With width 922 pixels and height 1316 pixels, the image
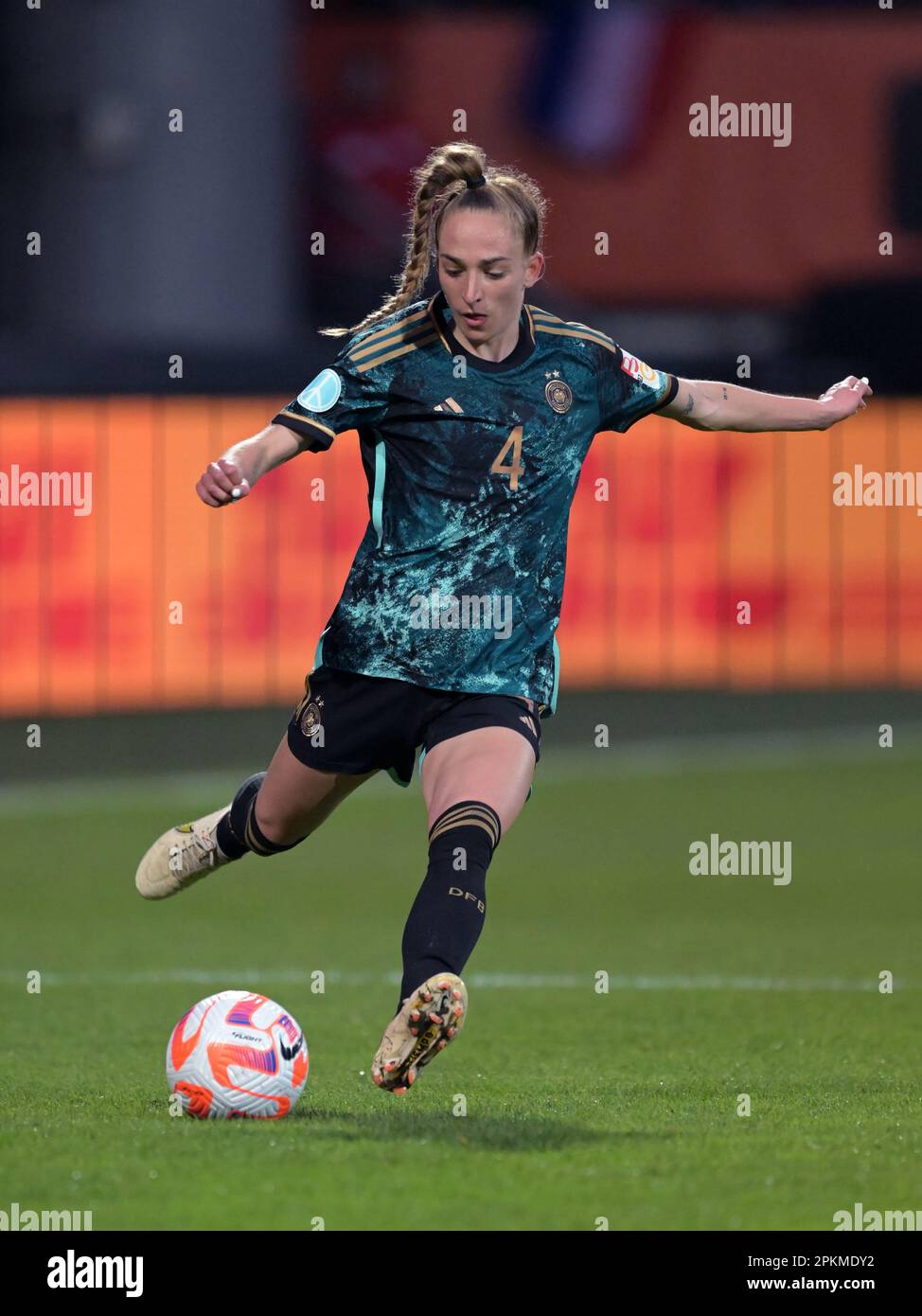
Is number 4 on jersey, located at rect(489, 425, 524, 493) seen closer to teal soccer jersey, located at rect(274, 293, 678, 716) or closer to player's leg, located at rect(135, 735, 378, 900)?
teal soccer jersey, located at rect(274, 293, 678, 716)

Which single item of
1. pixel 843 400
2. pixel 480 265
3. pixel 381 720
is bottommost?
pixel 381 720

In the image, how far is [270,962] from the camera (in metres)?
10.4

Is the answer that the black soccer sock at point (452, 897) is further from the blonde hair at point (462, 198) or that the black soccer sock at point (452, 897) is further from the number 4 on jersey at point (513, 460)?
the blonde hair at point (462, 198)

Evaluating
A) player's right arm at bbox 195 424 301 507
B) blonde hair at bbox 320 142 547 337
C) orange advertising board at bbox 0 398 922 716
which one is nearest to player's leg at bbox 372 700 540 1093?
player's right arm at bbox 195 424 301 507

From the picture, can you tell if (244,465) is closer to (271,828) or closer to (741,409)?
(271,828)

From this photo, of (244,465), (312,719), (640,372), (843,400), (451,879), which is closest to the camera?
(244,465)

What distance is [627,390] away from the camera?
7.15m

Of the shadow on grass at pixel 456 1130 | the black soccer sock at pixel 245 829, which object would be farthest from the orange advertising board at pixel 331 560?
the shadow on grass at pixel 456 1130

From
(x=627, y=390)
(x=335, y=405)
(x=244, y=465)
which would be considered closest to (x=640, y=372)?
(x=627, y=390)

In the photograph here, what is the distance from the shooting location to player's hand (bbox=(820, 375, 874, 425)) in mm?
7402

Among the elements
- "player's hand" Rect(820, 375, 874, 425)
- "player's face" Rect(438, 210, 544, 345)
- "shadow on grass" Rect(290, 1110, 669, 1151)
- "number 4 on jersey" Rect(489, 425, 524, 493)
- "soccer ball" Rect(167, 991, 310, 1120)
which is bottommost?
"shadow on grass" Rect(290, 1110, 669, 1151)

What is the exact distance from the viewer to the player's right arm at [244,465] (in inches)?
244

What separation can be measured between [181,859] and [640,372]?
2110mm

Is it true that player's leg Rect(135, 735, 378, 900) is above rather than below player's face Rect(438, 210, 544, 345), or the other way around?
below
